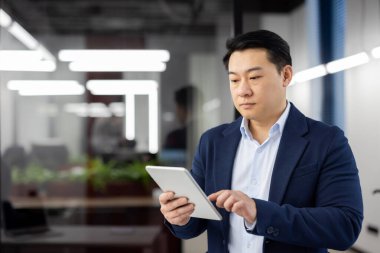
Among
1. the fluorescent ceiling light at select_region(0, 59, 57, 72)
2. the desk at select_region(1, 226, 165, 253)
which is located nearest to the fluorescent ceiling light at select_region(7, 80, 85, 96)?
the fluorescent ceiling light at select_region(0, 59, 57, 72)

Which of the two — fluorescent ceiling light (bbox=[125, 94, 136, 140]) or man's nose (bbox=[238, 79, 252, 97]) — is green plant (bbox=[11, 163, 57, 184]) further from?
man's nose (bbox=[238, 79, 252, 97])

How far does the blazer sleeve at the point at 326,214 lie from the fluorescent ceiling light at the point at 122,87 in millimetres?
4174

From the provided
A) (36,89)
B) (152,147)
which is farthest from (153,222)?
(36,89)

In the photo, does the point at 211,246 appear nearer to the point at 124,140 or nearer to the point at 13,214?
the point at 13,214

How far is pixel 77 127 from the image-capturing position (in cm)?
550

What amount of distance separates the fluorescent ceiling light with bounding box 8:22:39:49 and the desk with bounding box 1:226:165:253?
171 centimetres

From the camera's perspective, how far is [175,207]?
1348mm

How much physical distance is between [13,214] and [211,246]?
2.74 meters

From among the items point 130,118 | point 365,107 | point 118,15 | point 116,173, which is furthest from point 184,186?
point 118,15

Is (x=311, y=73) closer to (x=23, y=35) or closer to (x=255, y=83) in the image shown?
(x=255, y=83)

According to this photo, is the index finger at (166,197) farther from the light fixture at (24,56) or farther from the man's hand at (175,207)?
the light fixture at (24,56)

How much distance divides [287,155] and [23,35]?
4011 mm

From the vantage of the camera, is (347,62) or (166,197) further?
(347,62)

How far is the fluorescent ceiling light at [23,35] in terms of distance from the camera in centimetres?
457
